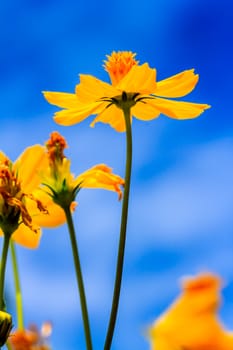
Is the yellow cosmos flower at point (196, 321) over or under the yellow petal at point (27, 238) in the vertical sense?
under

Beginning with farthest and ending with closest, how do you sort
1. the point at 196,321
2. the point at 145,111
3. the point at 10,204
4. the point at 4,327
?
the point at 145,111, the point at 10,204, the point at 4,327, the point at 196,321

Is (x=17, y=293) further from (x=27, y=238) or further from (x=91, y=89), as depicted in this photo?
(x=91, y=89)

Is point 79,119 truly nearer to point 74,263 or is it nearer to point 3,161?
point 3,161

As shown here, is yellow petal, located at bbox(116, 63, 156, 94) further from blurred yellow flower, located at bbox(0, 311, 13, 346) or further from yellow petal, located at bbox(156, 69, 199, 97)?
blurred yellow flower, located at bbox(0, 311, 13, 346)

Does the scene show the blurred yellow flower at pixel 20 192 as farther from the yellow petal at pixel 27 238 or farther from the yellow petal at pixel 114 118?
the yellow petal at pixel 114 118

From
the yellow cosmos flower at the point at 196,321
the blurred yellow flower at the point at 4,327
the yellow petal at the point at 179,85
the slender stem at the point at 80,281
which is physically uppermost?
the yellow petal at the point at 179,85

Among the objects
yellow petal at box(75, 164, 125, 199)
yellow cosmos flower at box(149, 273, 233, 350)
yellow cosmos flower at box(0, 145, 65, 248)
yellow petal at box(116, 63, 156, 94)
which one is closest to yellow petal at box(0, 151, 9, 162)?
yellow cosmos flower at box(0, 145, 65, 248)

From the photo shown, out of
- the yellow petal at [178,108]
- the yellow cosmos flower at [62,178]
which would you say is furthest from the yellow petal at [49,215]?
the yellow petal at [178,108]

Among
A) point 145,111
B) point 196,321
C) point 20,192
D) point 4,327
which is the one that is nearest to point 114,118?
point 145,111
